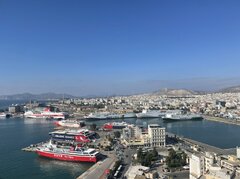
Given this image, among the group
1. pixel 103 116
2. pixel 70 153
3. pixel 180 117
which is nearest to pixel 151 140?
pixel 70 153

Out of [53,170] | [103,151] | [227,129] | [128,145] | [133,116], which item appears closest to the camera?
[53,170]

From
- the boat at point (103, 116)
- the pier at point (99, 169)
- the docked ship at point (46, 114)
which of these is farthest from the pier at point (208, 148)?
the docked ship at point (46, 114)

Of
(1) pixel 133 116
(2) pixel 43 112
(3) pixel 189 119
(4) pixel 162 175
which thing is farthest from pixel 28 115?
(4) pixel 162 175

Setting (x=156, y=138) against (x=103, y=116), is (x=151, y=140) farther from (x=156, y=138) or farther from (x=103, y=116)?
(x=103, y=116)

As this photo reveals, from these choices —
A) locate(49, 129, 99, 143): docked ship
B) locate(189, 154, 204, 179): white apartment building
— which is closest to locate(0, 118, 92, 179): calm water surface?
locate(49, 129, 99, 143): docked ship

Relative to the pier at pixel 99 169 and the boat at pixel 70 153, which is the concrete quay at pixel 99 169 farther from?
the boat at pixel 70 153

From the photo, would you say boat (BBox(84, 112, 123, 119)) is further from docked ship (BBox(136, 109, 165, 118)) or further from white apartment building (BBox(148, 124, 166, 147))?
white apartment building (BBox(148, 124, 166, 147))

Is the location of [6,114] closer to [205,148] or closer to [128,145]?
[128,145]
